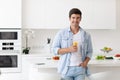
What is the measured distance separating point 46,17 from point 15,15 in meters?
0.55

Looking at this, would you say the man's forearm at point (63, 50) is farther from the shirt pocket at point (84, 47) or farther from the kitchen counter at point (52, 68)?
the kitchen counter at point (52, 68)

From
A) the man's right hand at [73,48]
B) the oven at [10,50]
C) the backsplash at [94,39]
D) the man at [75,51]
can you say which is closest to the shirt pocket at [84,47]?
the man at [75,51]

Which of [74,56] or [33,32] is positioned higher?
[33,32]

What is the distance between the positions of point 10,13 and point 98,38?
1.76m

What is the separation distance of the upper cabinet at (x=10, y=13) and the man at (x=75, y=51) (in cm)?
196

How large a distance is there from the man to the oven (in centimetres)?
191

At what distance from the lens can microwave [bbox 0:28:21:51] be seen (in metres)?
4.42

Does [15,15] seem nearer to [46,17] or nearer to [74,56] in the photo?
[46,17]

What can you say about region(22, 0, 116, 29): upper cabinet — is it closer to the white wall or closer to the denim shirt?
the white wall

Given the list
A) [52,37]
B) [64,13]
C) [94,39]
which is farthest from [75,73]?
[94,39]

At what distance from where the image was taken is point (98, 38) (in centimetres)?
512

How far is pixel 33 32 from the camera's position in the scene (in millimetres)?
4812

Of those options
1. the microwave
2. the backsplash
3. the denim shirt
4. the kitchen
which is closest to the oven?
the microwave

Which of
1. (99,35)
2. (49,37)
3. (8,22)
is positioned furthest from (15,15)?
(99,35)
